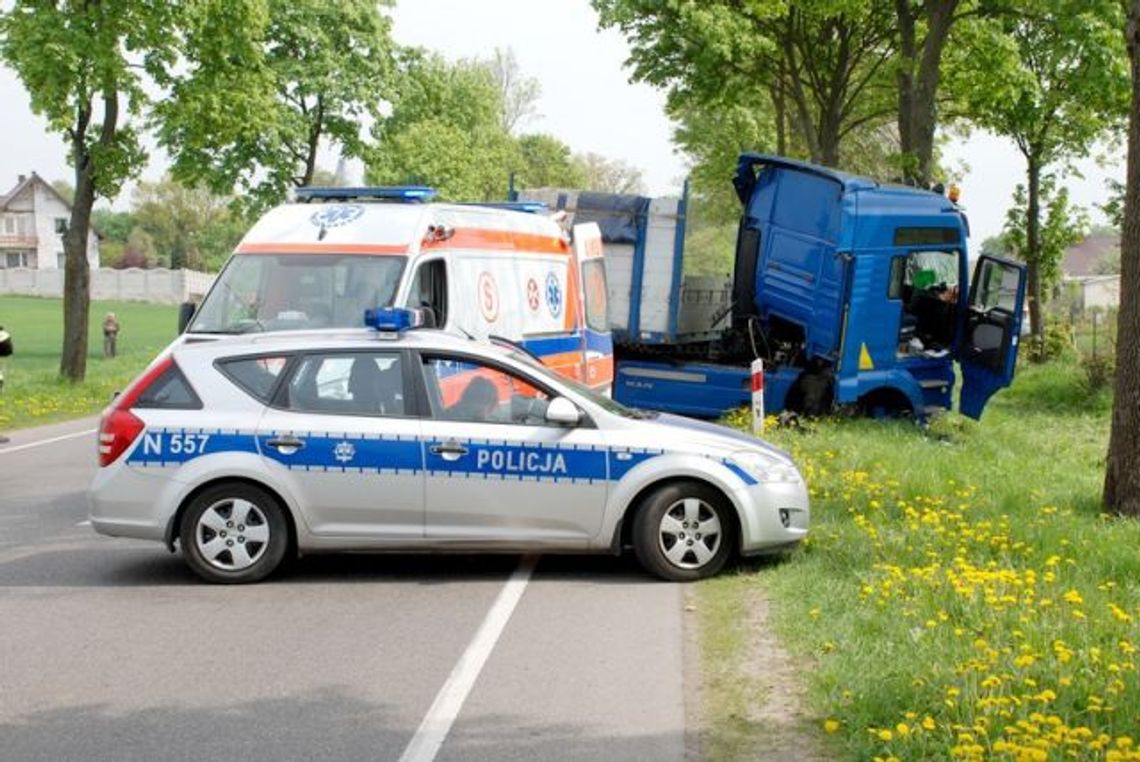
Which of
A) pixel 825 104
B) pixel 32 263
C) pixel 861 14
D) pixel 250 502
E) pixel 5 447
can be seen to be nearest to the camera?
pixel 250 502

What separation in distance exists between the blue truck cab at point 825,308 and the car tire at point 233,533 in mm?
9915

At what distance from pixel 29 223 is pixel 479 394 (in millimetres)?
118053

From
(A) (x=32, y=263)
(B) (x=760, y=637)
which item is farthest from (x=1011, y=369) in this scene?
(A) (x=32, y=263)

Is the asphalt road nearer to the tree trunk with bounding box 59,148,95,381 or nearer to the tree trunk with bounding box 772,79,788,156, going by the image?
the tree trunk with bounding box 59,148,95,381

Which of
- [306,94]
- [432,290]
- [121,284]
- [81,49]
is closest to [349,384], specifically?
[432,290]

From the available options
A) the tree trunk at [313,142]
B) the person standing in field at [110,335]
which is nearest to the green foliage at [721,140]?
the tree trunk at [313,142]

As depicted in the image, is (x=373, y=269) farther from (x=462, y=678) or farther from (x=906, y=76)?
(x=906, y=76)

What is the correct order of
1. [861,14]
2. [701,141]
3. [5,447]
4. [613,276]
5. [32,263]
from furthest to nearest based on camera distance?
1. [32,263]
2. [701,141]
3. [861,14]
4. [613,276]
5. [5,447]

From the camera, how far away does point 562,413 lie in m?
8.78

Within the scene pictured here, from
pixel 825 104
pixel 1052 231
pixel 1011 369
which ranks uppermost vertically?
pixel 825 104

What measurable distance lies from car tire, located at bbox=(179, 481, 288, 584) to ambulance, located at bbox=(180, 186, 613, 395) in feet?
6.91

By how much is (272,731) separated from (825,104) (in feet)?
92.6

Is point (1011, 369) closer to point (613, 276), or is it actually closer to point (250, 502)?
point (613, 276)

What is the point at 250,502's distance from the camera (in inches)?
348
